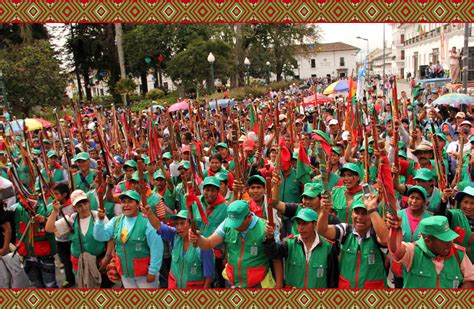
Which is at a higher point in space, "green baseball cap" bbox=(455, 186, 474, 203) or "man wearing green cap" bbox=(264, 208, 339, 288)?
"green baseball cap" bbox=(455, 186, 474, 203)

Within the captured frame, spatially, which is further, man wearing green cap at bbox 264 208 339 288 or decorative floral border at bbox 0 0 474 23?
man wearing green cap at bbox 264 208 339 288

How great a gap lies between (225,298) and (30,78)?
22459 mm

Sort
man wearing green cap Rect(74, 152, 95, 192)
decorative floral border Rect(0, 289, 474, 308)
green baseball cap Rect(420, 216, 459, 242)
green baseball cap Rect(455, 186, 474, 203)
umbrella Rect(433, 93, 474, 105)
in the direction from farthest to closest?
umbrella Rect(433, 93, 474, 105)
man wearing green cap Rect(74, 152, 95, 192)
green baseball cap Rect(455, 186, 474, 203)
green baseball cap Rect(420, 216, 459, 242)
decorative floral border Rect(0, 289, 474, 308)

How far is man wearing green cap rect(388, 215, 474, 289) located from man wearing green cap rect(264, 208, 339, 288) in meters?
0.56

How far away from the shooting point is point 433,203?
4.57 meters

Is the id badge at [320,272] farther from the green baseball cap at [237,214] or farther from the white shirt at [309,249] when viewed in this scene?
the green baseball cap at [237,214]

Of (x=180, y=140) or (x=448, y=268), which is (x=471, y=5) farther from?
(x=180, y=140)

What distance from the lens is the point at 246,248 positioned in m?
3.60

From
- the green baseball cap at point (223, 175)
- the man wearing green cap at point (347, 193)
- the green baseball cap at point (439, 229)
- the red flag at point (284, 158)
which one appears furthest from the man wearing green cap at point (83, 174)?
the green baseball cap at point (439, 229)

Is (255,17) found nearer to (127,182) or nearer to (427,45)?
(127,182)

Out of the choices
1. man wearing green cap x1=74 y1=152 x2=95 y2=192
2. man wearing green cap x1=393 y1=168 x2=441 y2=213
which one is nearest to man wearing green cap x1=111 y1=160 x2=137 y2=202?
man wearing green cap x1=74 y1=152 x2=95 y2=192

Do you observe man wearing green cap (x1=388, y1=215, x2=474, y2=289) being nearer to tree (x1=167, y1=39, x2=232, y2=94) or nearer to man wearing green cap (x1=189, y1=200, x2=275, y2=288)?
man wearing green cap (x1=189, y1=200, x2=275, y2=288)

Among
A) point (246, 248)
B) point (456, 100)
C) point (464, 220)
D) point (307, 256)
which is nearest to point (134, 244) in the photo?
point (246, 248)

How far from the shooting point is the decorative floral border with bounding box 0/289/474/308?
2.55 m
